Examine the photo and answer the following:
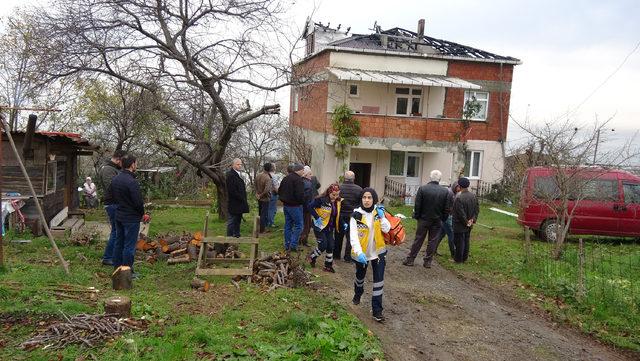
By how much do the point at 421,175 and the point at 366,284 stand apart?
15.8m

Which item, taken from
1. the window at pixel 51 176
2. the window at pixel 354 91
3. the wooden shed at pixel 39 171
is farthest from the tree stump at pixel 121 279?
the window at pixel 354 91

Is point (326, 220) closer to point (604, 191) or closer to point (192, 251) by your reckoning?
point (192, 251)

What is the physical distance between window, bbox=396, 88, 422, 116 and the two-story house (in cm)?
5

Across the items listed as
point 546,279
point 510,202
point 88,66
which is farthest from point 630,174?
point 88,66

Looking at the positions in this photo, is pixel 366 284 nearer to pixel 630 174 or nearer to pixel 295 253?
pixel 295 253

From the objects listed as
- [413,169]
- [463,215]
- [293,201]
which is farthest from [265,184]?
[413,169]

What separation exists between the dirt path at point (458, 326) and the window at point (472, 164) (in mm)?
15723

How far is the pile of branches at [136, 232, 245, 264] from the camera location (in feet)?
29.4

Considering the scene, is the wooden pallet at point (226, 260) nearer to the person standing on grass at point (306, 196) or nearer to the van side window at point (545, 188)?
the person standing on grass at point (306, 196)

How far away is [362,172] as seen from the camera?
23.4 m

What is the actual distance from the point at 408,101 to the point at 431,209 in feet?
48.1

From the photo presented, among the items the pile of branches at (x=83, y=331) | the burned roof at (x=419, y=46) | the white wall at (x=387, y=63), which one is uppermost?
the burned roof at (x=419, y=46)

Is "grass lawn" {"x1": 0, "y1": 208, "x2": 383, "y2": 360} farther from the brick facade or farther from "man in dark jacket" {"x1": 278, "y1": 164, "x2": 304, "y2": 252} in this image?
the brick facade

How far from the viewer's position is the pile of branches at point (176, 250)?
29.4 ft
